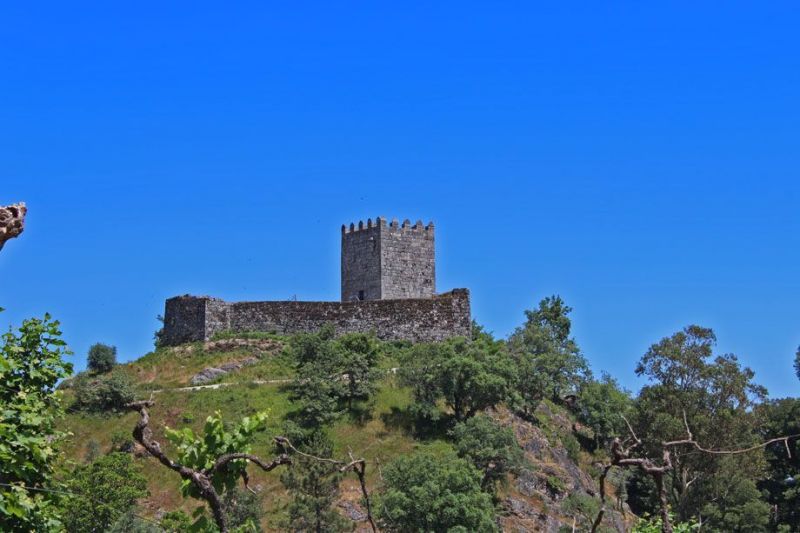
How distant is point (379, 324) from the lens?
180 ft

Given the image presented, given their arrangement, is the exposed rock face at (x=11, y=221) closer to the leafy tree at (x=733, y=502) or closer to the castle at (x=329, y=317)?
the leafy tree at (x=733, y=502)

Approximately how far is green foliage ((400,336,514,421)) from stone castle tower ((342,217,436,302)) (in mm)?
9879

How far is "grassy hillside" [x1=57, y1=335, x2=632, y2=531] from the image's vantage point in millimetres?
41844

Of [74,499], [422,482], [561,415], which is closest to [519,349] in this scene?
[561,415]

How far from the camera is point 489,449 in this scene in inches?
1631

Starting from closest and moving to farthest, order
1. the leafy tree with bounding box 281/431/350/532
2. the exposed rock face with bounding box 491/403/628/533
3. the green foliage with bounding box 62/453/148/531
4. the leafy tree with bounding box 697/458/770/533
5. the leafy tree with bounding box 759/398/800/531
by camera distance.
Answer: the green foliage with bounding box 62/453/148/531 → the leafy tree with bounding box 281/431/350/532 → the exposed rock face with bounding box 491/403/628/533 → the leafy tree with bounding box 697/458/770/533 → the leafy tree with bounding box 759/398/800/531

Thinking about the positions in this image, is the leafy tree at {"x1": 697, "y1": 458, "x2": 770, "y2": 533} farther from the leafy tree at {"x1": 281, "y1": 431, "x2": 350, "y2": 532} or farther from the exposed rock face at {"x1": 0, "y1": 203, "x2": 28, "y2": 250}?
the exposed rock face at {"x1": 0, "y1": 203, "x2": 28, "y2": 250}

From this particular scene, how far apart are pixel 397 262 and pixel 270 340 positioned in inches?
342

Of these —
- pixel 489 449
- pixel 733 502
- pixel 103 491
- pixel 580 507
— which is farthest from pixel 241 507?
pixel 733 502

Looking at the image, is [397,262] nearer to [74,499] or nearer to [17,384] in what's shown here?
[74,499]

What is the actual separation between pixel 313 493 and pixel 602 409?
21.5 metres

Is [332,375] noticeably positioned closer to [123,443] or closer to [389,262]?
[123,443]

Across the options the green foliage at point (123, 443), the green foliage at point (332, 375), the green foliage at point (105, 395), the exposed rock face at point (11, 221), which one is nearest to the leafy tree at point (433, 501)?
the green foliage at point (332, 375)

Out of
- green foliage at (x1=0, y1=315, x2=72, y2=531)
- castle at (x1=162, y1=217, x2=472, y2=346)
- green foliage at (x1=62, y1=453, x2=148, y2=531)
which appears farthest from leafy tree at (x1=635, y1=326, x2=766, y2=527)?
green foliage at (x1=0, y1=315, x2=72, y2=531)
